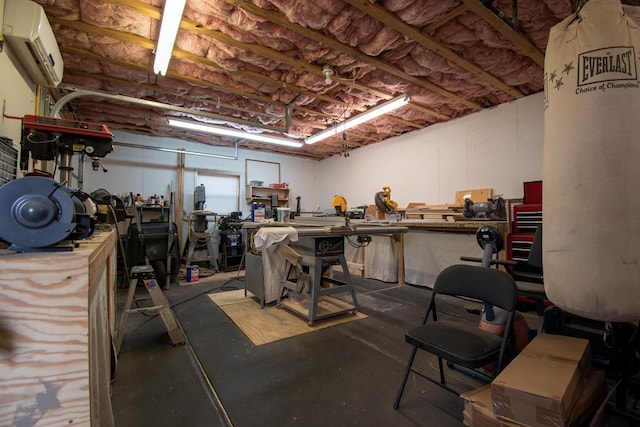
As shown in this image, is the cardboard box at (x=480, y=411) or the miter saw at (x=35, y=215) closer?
the miter saw at (x=35, y=215)

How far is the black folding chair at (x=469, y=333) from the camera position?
141 centimetres

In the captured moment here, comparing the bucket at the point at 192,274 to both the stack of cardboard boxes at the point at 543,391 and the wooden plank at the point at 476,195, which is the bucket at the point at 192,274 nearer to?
the stack of cardboard boxes at the point at 543,391

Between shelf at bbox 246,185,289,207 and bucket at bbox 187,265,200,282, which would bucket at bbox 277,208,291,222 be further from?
bucket at bbox 187,265,200,282

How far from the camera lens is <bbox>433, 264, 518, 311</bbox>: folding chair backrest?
157 centimetres

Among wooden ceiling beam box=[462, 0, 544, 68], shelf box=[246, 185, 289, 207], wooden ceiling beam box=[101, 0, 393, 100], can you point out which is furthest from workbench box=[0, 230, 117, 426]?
shelf box=[246, 185, 289, 207]

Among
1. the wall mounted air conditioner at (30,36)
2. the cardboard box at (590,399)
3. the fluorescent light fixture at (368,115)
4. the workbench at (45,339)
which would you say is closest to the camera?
the workbench at (45,339)

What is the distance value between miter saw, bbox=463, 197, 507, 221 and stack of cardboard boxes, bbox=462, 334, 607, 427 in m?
2.23

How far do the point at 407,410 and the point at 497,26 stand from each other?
9.85 feet

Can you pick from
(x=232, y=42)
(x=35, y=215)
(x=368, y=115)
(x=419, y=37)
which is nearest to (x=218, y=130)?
(x=232, y=42)

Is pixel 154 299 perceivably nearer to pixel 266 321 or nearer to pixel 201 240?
pixel 266 321

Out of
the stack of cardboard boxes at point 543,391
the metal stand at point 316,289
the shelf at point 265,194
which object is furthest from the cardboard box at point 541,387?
the shelf at point 265,194

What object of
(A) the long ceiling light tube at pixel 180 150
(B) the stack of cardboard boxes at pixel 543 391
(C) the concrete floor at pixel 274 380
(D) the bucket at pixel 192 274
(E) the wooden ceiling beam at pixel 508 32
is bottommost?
(C) the concrete floor at pixel 274 380

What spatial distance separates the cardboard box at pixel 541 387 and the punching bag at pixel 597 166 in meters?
0.30

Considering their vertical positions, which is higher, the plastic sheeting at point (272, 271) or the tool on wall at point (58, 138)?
the tool on wall at point (58, 138)
